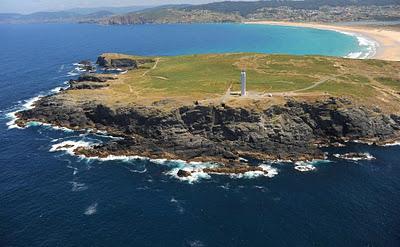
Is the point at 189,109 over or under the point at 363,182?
over

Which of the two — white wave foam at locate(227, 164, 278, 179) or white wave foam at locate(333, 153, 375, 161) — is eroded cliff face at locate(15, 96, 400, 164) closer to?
white wave foam at locate(333, 153, 375, 161)

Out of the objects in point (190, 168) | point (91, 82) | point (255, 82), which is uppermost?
point (255, 82)

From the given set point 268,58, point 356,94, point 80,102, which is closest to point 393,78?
point 356,94

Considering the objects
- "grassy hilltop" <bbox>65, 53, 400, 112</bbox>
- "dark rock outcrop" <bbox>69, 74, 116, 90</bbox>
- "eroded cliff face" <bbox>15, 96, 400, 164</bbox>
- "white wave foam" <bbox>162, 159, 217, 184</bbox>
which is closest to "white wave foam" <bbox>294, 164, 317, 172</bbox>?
"eroded cliff face" <bbox>15, 96, 400, 164</bbox>

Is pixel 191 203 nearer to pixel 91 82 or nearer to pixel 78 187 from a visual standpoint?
pixel 78 187

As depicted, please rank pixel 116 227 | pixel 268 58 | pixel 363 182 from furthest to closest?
pixel 268 58 → pixel 363 182 → pixel 116 227

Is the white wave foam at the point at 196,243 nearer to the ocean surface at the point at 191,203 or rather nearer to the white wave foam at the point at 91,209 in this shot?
the ocean surface at the point at 191,203

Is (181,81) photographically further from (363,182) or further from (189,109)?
(363,182)

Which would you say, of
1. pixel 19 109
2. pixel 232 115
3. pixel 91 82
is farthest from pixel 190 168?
pixel 19 109
